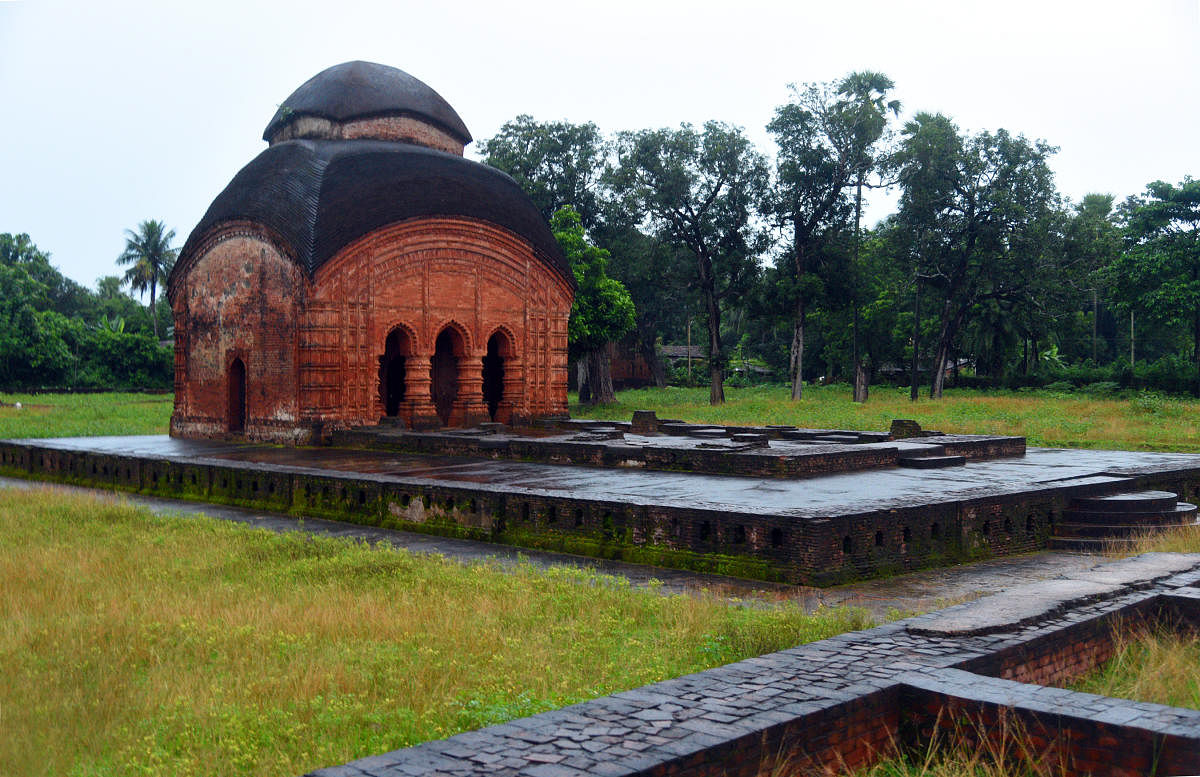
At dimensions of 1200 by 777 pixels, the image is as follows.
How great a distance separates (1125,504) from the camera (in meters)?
10.6

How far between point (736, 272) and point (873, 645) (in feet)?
93.8

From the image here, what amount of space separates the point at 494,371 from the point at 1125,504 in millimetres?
14351

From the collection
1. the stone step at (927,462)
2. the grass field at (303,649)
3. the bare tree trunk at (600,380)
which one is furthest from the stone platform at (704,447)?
the bare tree trunk at (600,380)

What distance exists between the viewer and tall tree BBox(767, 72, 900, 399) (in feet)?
104

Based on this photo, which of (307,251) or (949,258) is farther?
(949,258)

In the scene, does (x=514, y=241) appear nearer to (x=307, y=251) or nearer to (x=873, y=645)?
(x=307, y=251)

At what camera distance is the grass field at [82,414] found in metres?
24.2

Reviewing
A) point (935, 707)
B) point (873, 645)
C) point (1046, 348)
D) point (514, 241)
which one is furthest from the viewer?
point (1046, 348)

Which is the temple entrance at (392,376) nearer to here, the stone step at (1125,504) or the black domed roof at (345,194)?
the black domed roof at (345,194)

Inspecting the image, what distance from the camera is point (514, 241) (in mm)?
21250

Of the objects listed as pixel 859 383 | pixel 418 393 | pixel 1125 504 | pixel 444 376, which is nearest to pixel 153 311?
pixel 859 383

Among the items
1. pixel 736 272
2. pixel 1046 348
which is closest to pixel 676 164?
pixel 736 272

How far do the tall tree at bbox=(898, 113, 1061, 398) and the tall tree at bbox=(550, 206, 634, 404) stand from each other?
410 inches

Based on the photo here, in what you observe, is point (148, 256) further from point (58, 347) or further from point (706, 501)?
point (706, 501)
